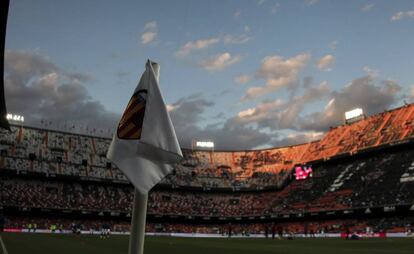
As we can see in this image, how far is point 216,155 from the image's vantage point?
325ft

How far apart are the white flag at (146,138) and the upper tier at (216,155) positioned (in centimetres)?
6994

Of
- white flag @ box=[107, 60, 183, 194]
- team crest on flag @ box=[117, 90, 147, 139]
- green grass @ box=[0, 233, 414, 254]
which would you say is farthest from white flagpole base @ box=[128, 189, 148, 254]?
green grass @ box=[0, 233, 414, 254]

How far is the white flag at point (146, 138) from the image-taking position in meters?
3.94

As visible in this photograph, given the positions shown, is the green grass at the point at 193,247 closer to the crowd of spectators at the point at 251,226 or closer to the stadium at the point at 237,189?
the crowd of spectators at the point at 251,226

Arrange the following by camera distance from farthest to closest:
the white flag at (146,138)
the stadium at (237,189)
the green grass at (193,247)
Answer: the stadium at (237,189)
the green grass at (193,247)
the white flag at (146,138)

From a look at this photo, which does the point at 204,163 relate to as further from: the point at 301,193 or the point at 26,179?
the point at 26,179

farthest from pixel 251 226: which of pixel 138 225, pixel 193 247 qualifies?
pixel 138 225

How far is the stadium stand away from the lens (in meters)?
63.4

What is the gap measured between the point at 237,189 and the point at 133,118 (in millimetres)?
84571

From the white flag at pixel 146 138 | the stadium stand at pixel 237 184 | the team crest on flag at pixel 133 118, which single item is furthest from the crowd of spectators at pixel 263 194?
the team crest on flag at pixel 133 118

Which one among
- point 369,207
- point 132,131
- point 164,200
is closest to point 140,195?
point 132,131

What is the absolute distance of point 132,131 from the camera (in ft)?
13.1

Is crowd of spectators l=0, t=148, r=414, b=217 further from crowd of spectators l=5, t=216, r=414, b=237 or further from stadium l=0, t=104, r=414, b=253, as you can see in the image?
crowd of spectators l=5, t=216, r=414, b=237

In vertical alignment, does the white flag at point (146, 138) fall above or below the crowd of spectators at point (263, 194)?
below
